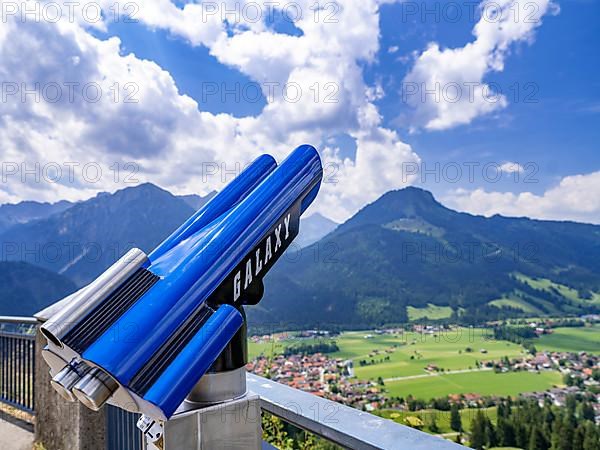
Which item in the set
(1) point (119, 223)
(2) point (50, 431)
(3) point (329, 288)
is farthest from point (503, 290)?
(1) point (119, 223)

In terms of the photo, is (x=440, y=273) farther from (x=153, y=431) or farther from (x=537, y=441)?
(x=153, y=431)

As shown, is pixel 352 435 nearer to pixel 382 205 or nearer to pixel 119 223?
pixel 382 205

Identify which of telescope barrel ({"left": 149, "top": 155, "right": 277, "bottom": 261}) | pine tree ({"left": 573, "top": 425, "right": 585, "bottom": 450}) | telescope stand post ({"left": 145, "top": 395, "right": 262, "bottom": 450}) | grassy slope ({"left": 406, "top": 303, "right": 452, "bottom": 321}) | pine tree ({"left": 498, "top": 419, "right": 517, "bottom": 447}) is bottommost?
grassy slope ({"left": 406, "top": 303, "right": 452, "bottom": 321})

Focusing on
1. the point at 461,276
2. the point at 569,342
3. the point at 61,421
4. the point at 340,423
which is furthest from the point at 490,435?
the point at 461,276

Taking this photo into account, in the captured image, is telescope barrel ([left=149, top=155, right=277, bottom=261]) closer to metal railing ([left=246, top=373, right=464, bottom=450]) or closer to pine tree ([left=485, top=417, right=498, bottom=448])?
metal railing ([left=246, top=373, right=464, bottom=450])

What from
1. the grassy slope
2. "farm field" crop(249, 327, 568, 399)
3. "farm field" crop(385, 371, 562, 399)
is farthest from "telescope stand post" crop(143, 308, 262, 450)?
the grassy slope

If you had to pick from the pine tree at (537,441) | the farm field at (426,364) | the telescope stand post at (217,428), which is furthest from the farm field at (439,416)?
the farm field at (426,364)
